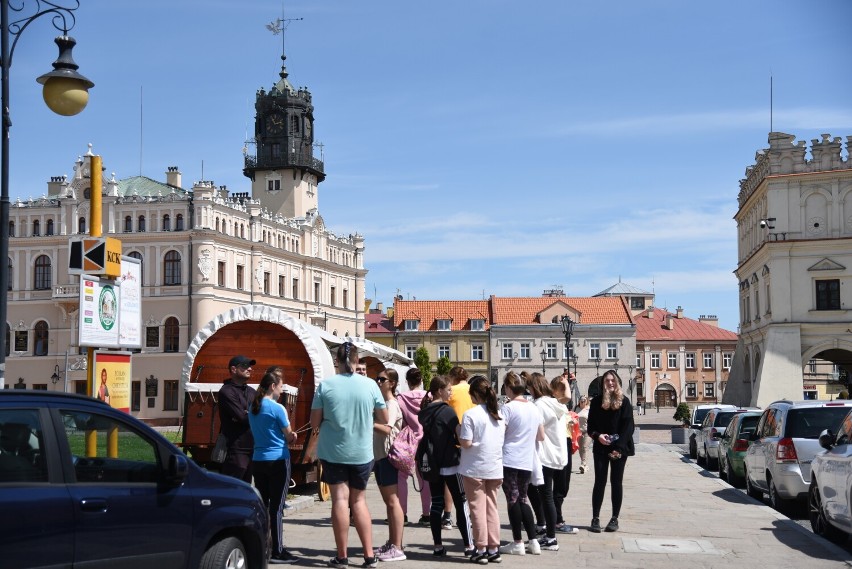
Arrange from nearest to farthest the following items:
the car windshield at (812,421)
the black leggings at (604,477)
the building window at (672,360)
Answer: the black leggings at (604,477), the car windshield at (812,421), the building window at (672,360)

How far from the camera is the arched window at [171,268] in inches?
2635

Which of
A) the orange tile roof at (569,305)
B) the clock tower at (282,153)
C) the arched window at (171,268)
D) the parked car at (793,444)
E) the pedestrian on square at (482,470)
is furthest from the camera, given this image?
the orange tile roof at (569,305)

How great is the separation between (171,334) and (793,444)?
56.4 m

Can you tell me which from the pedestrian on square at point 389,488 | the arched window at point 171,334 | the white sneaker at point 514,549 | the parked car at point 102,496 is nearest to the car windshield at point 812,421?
the white sneaker at point 514,549

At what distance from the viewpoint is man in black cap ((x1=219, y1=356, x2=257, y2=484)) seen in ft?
36.0

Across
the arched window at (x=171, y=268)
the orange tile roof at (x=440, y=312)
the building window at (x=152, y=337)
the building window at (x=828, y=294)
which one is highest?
the arched window at (x=171, y=268)

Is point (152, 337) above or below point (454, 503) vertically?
above

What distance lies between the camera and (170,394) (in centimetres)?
6556

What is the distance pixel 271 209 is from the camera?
8431 cm

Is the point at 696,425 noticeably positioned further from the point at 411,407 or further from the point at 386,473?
the point at 386,473

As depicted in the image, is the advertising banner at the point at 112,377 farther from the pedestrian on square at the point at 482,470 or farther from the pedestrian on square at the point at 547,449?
the pedestrian on square at the point at 547,449

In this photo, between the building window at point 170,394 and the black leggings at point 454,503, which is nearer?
the black leggings at point 454,503

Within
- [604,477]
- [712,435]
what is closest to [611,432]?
[604,477]

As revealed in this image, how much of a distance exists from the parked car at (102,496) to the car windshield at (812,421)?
10222mm
